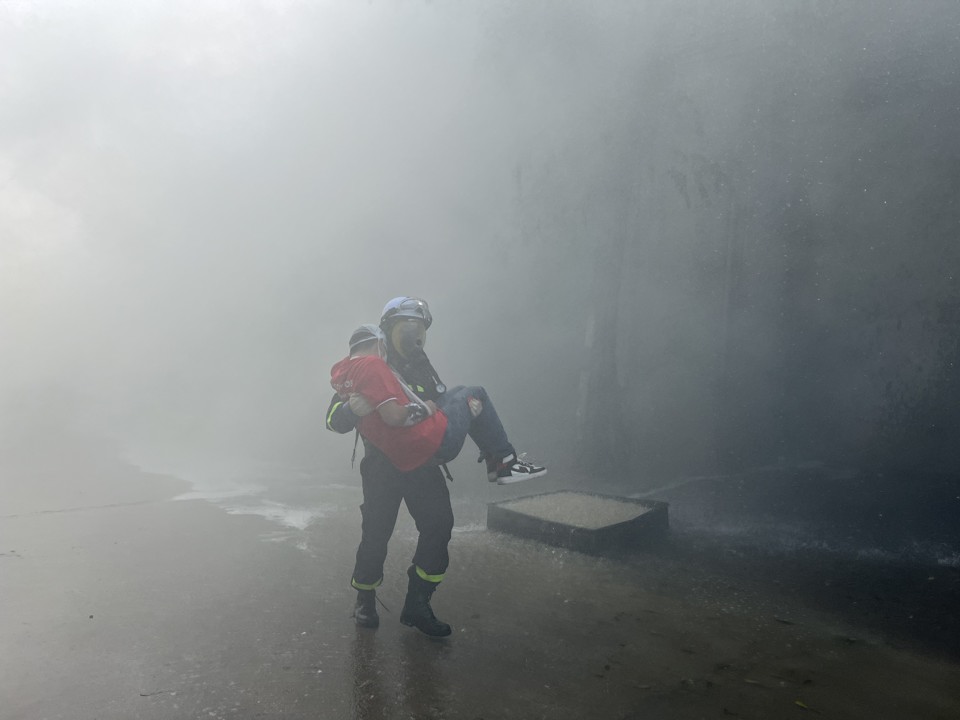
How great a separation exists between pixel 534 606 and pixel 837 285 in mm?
4979

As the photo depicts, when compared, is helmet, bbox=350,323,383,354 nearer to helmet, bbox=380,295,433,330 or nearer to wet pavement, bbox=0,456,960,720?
helmet, bbox=380,295,433,330

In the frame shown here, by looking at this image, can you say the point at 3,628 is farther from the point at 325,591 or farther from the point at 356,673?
the point at 356,673

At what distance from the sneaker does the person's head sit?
652 mm

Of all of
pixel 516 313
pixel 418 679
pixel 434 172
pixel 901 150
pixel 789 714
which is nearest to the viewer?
pixel 789 714

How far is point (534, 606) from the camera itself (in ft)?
12.1

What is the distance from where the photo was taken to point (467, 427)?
10.6 feet

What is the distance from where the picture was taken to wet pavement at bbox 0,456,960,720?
2619 mm

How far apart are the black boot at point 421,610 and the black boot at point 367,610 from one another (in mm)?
143

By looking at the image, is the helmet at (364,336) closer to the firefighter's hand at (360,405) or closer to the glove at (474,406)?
the firefighter's hand at (360,405)

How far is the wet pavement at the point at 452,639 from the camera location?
2619 millimetres

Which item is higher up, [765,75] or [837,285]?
[765,75]

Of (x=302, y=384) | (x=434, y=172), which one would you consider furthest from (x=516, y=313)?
(x=302, y=384)

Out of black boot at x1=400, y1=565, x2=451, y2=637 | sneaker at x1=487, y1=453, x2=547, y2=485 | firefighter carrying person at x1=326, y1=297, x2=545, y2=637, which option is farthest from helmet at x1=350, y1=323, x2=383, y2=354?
black boot at x1=400, y1=565, x2=451, y2=637

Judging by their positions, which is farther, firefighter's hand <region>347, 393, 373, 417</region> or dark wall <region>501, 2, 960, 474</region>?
dark wall <region>501, 2, 960, 474</region>
